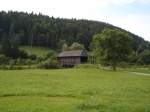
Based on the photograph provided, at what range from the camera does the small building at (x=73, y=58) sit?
11750 centimetres

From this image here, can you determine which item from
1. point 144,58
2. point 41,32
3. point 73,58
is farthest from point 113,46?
point 41,32

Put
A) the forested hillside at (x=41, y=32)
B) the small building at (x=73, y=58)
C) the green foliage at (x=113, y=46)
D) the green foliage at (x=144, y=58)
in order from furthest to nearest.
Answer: the forested hillside at (x=41, y=32) < the green foliage at (x=144, y=58) < the small building at (x=73, y=58) < the green foliage at (x=113, y=46)

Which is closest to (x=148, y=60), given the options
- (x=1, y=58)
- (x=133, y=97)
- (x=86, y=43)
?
(x=86, y=43)

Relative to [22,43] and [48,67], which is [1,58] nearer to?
[48,67]

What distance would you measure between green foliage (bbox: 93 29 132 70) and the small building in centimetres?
3816

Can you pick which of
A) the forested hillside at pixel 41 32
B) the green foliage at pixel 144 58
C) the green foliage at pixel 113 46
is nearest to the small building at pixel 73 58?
the green foliage at pixel 144 58

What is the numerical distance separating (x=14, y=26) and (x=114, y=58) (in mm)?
96476

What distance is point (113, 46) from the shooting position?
251ft

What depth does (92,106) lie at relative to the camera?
19625 millimetres

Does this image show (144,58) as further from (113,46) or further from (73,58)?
(113,46)

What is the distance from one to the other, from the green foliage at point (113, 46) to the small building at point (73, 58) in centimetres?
3816

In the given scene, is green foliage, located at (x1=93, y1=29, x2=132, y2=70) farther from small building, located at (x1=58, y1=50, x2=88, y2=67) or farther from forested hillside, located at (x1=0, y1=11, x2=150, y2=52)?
forested hillside, located at (x1=0, y1=11, x2=150, y2=52)

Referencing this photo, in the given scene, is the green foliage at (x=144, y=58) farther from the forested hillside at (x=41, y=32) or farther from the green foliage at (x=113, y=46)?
the green foliage at (x=113, y=46)

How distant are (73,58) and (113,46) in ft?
148
